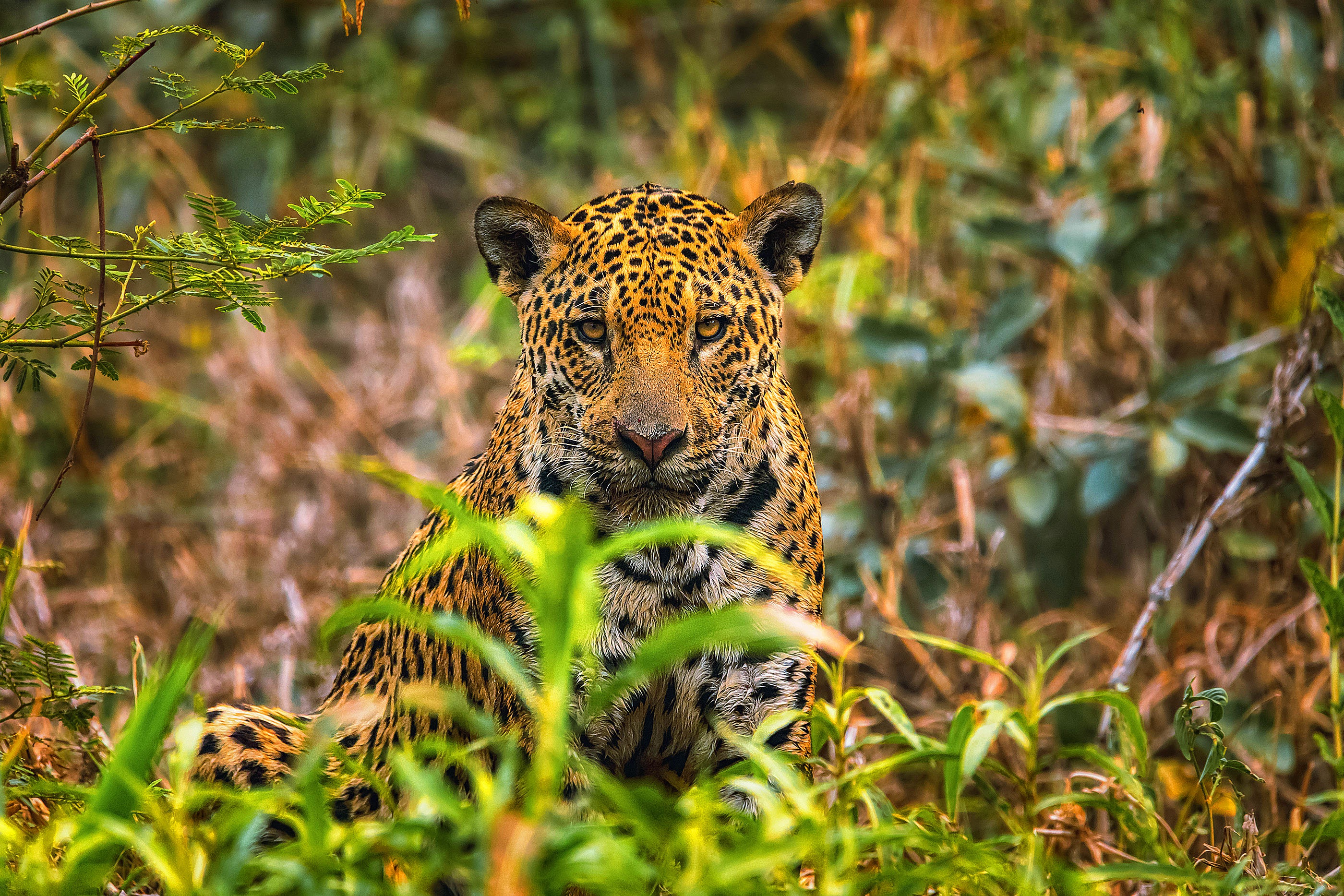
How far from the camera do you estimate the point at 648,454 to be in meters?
2.79

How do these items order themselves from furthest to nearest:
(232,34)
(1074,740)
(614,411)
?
(232,34) < (1074,740) < (614,411)

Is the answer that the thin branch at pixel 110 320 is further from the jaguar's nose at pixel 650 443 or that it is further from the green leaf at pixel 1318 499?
the green leaf at pixel 1318 499

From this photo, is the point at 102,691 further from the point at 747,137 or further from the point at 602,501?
the point at 747,137

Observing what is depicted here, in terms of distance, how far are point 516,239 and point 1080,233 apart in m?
2.87

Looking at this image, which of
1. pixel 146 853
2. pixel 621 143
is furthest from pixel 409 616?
pixel 621 143

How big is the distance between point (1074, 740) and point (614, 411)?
2586mm

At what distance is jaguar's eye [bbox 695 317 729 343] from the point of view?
3043 millimetres

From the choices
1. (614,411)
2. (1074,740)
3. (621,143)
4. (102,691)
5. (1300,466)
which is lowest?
(1074,740)

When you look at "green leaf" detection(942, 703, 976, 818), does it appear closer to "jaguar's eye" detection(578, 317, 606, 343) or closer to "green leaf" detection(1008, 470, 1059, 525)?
"jaguar's eye" detection(578, 317, 606, 343)

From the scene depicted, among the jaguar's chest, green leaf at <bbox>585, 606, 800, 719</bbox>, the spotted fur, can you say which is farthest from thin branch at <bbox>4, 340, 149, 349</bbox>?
green leaf at <bbox>585, 606, 800, 719</bbox>

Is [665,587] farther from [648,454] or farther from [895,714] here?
[895,714]

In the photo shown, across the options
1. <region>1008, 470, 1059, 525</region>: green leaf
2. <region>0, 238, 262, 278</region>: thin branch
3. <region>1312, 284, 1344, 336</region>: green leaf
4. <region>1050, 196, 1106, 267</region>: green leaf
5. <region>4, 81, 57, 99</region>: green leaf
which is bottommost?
<region>1008, 470, 1059, 525</region>: green leaf

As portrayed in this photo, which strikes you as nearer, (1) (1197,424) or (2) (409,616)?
(2) (409,616)

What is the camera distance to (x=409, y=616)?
6.70ft
